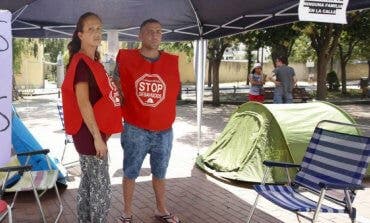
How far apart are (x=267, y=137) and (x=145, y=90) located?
106 inches

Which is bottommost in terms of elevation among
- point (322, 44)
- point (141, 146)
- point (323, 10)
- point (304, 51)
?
point (141, 146)

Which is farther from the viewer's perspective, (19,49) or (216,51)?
(19,49)

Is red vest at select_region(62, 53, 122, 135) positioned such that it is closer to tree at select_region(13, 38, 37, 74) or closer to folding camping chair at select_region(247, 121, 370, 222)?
folding camping chair at select_region(247, 121, 370, 222)

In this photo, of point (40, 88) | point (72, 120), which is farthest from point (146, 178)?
point (40, 88)

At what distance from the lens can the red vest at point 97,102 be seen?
11.4 feet

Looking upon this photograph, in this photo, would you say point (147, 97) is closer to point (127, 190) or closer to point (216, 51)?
point (127, 190)

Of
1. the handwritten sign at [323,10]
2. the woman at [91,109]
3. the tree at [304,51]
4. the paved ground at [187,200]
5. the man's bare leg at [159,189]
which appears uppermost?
the tree at [304,51]

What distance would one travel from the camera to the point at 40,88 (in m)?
31.3

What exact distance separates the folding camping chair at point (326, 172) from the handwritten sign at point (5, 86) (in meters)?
2.25

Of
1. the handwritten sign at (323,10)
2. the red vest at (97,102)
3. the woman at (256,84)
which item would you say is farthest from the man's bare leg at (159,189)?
the woman at (256,84)

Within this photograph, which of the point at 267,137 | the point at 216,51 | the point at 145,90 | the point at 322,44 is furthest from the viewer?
the point at 216,51

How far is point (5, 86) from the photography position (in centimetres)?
300

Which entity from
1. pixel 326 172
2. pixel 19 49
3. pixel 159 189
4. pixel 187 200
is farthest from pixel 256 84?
pixel 19 49

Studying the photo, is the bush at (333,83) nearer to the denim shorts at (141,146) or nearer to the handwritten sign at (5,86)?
the denim shorts at (141,146)
